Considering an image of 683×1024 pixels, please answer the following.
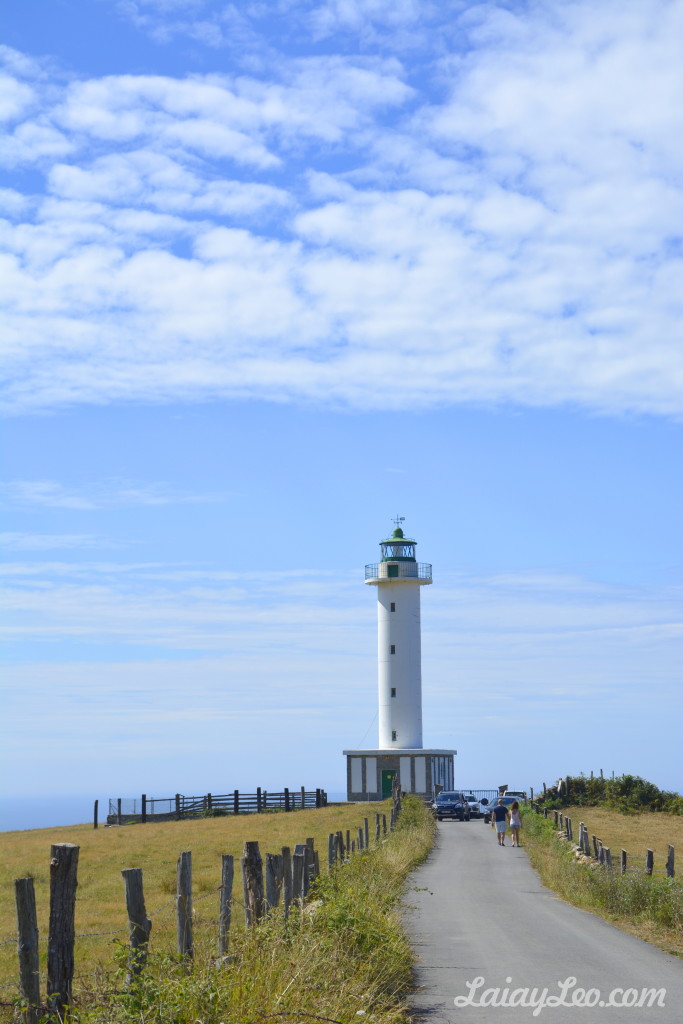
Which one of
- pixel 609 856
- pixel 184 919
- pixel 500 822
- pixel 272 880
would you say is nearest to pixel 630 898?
pixel 609 856

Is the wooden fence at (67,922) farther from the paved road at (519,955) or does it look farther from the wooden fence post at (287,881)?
the paved road at (519,955)

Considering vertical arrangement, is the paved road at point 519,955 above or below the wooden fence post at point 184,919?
below

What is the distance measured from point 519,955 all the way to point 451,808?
127 feet

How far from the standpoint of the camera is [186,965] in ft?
29.2

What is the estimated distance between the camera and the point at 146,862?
30672mm

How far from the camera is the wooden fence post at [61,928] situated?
741 centimetres

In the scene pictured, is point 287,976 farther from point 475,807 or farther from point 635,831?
point 475,807

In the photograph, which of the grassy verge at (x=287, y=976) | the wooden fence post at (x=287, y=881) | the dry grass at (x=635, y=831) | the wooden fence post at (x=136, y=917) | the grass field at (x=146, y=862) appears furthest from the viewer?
the dry grass at (x=635, y=831)

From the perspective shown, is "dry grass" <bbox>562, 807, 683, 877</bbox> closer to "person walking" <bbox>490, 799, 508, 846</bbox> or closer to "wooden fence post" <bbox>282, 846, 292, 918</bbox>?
"person walking" <bbox>490, 799, 508, 846</bbox>

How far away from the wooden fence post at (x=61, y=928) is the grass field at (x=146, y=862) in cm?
40

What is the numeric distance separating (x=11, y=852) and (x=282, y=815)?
1561 cm

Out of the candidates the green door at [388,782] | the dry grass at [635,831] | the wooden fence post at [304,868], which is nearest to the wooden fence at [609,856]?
the dry grass at [635,831]

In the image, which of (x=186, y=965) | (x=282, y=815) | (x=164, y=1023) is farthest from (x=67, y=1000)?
(x=282, y=815)

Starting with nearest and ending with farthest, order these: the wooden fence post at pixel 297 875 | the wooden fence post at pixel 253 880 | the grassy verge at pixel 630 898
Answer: the wooden fence post at pixel 253 880, the wooden fence post at pixel 297 875, the grassy verge at pixel 630 898
